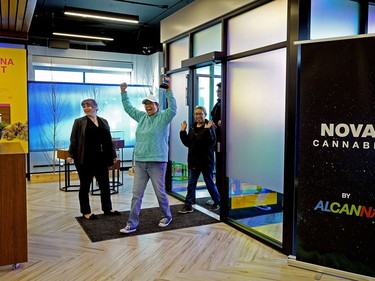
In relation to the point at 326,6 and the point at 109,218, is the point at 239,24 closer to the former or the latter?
the point at 326,6

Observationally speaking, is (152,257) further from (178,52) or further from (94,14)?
(94,14)

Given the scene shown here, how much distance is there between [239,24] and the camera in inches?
172

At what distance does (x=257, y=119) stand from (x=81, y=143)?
2.11 metres

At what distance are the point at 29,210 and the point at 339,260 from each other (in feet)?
13.1

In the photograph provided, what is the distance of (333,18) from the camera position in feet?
12.0

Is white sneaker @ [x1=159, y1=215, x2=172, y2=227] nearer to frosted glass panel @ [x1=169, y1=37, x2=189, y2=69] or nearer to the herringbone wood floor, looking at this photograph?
the herringbone wood floor

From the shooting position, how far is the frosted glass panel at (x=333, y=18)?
351 cm

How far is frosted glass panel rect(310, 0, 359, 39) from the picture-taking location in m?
3.51

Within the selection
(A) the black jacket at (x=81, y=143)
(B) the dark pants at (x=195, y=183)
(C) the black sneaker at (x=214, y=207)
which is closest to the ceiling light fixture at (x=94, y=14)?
(A) the black jacket at (x=81, y=143)

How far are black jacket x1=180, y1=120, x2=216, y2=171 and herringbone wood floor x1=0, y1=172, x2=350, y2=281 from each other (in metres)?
0.86

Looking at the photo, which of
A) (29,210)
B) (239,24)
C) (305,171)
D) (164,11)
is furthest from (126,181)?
(305,171)

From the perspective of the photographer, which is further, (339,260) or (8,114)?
(8,114)

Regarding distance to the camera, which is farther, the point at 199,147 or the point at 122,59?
the point at 122,59

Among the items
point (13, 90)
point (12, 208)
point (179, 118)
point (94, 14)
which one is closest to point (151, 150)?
point (12, 208)
